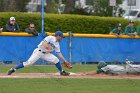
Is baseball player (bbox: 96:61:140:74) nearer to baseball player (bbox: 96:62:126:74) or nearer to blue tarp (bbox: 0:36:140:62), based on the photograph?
baseball player (bbox: 96:62:126:74)

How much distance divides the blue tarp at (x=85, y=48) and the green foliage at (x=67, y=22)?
314cm

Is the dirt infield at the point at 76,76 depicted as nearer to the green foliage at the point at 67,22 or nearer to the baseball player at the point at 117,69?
the baseball player at the point at 117,69

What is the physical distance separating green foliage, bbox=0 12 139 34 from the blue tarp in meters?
3.14

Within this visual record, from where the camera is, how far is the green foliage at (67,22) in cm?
2431

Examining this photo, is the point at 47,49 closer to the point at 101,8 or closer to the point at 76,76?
the point at 76,76

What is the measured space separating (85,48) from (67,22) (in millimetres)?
3981
